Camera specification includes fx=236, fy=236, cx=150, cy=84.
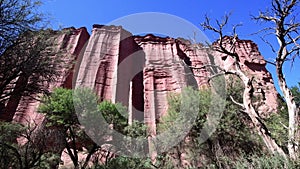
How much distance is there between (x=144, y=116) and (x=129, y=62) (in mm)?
11661

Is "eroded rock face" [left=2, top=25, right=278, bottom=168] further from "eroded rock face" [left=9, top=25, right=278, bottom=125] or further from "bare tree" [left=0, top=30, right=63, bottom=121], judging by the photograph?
"bare tree" [left=0, top=30, right=63, bottom=121]

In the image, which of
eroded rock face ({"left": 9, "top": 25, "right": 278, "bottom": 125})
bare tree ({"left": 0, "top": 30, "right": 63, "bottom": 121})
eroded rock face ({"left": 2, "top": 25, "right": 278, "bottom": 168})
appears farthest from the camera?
eroded rock face ({"left": 9, "top": 25, "right": 278, "bottom": 125})

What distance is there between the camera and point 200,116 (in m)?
16.9

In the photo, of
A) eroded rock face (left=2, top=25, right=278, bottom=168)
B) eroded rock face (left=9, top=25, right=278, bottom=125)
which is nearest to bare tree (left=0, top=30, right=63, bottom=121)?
eroded rock face (left=9, top=25, right=278, bottom=125)

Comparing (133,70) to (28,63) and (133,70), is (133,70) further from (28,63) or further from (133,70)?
(28,63)

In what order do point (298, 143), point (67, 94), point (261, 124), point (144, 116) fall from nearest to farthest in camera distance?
point (298, 143) < point (261, 124) < point (67, 94) < point (144, 116)

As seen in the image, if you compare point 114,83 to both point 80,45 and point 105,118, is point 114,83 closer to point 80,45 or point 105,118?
point 80,45

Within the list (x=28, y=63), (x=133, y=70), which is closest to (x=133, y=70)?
(x=133, y=70)

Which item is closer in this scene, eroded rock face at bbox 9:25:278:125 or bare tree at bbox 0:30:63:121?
bare tree at bbox 0:30:63:121

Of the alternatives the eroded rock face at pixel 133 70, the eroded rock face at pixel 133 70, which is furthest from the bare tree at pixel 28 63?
the eroded rock face at pixel 133 70

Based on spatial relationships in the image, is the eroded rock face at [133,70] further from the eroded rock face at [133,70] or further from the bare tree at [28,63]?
the bare tree at [28,63]

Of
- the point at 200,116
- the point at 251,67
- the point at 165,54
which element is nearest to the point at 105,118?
the point at 200,116

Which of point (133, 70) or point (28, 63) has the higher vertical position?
point (133, 70)

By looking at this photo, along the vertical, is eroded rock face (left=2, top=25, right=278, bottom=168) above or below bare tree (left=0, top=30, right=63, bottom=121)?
above
